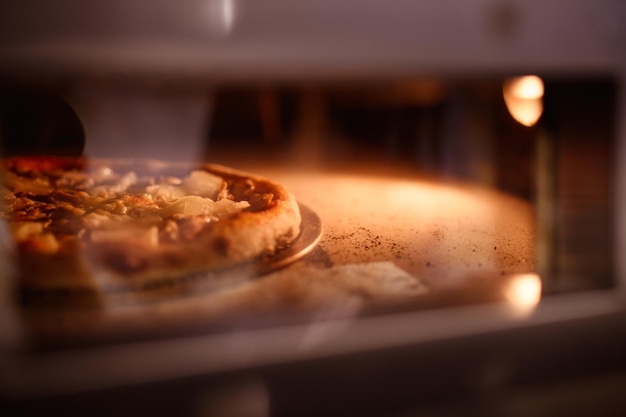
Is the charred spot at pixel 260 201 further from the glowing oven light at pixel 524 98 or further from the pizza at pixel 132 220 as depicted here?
the glowing oven light at pixel 524 98

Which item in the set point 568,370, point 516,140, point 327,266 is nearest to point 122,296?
point 327,266

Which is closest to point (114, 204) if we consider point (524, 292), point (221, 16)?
point (221, 16)

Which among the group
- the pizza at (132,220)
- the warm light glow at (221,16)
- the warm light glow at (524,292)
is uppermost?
the warm light glow at (221,16)

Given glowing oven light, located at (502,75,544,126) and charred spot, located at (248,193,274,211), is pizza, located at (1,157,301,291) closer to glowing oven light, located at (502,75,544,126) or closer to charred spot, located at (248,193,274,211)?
charred spot, located at (248,193,274,211)

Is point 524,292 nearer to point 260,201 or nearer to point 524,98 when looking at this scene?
point 524,98

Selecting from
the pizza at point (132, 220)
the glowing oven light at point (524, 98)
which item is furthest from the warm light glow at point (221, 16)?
the glowing oven light at point (524, 98)

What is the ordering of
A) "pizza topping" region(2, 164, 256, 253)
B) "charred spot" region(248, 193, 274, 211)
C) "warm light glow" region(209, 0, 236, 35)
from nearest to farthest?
"warm light glow" region(209, 0, 236, 35), "pizza topping" region(2, 164, 256, 253), "charred spot" region(248, 193, 274, 211)

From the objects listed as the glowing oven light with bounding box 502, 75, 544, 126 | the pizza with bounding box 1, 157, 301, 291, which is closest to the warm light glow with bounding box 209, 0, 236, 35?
the pizza with bounding box 1, 157, 301, 291

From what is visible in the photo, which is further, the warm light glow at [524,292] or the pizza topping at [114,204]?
the pizza topping at [114,204]
